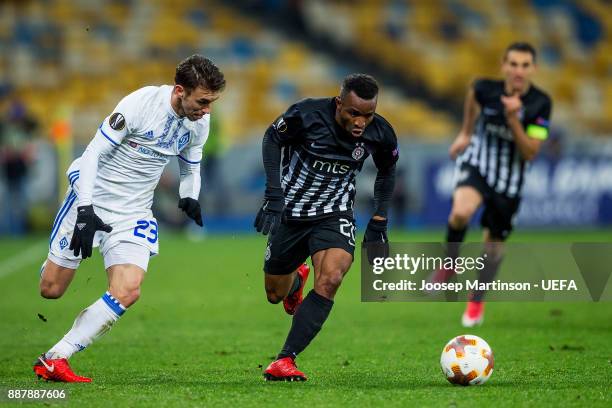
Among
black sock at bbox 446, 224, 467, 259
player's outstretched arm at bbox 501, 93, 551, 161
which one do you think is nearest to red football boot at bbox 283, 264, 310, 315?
black sock at bbox 446, 224, 467, 259

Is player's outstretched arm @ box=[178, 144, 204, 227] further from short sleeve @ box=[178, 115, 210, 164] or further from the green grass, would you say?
the green grass

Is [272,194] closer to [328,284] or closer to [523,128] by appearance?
[328,284]

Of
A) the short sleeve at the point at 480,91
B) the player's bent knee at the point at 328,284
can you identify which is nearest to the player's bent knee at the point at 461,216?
the short sleeve at the point at 480,91

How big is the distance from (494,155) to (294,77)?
642 inches

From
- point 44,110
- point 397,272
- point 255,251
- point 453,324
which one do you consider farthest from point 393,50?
point 397,272

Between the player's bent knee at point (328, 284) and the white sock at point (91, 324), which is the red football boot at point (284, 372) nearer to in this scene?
the player's bent knee at point (328, 284)

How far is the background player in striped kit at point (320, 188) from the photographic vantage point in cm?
682

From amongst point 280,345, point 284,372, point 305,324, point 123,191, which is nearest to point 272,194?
point 305,324

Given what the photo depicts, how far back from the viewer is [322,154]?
283 inches

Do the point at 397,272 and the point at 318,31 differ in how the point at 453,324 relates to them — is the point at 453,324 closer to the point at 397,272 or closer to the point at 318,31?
the point at 397,272

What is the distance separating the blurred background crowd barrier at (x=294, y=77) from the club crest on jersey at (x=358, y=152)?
15.0m

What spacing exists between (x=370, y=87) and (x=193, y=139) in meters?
1.25

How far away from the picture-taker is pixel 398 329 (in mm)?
10000

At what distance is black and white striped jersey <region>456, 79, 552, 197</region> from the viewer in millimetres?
10195
